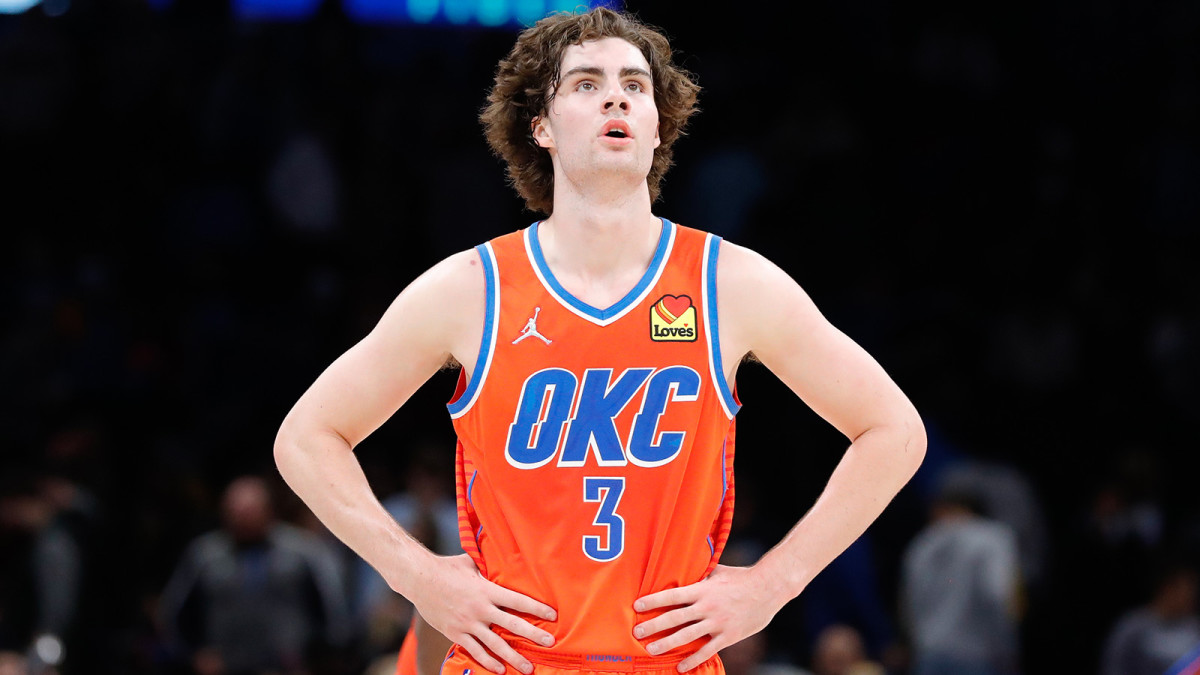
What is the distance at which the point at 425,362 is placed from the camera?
4.27m

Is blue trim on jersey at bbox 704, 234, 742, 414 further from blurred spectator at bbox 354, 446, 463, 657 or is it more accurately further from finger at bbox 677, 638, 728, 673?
blurred spectator at bbox 354, 446, 463, 657

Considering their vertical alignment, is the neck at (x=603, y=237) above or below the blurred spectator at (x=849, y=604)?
above

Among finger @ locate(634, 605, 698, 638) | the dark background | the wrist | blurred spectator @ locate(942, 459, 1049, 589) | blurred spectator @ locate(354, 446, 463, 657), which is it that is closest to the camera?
finger @ locate(634, 605, 698, 638)

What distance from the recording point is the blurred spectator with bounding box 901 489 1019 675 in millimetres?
9938

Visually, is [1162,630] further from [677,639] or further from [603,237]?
[603,237]

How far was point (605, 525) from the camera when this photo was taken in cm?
410

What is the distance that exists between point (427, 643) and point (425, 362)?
1147mm

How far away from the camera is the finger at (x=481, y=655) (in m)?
4.10

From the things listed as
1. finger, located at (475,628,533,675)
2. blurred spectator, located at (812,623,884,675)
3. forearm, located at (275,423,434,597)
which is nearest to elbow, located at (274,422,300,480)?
forearm, located at (275,423,434,597)

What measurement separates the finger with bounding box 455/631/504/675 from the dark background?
7101 mm

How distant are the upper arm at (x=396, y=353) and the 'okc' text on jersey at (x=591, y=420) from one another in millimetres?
252

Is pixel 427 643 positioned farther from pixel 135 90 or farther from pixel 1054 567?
pixel 135 90

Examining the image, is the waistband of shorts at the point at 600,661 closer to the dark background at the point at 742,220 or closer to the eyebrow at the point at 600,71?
the eyebrow at the point at 600,71

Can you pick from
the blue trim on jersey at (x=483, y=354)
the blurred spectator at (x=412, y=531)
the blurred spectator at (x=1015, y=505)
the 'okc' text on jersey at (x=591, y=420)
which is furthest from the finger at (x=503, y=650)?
the blurred spectator at (x=1015, y=505)
